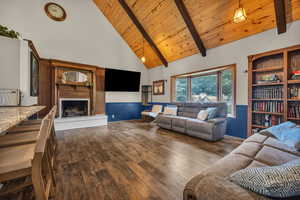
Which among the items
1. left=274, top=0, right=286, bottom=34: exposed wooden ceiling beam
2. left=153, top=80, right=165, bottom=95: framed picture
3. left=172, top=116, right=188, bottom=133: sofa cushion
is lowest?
left=172, top=116, right=188, bottom=133: sofa cushion

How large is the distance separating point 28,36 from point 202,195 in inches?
221

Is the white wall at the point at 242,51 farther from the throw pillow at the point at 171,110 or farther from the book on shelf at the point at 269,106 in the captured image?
the throw pillow at the point at 171,110

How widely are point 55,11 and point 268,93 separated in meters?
6.62

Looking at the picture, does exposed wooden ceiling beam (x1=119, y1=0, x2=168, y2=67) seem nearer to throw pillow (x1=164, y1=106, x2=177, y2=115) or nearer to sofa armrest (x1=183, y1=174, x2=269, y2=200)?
throw pillow (x1=164, y1=106, x2=177, y2=115)

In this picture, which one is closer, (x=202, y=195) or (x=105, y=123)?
(x=202, y=195)

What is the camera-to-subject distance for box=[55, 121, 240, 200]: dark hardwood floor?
1.38m

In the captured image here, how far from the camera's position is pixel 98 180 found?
1.58m

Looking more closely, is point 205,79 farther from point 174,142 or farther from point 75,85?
point 75,85

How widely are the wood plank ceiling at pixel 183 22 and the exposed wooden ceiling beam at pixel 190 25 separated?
9 centimetres

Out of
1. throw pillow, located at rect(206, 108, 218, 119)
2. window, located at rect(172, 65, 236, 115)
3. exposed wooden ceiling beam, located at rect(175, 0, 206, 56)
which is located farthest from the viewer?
window, located at rect(172, 65, 236, 115)

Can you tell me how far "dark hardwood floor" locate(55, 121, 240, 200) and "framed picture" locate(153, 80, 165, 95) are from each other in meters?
2.86

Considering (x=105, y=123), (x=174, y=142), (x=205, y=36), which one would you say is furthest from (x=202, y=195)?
(x=105, y=123)

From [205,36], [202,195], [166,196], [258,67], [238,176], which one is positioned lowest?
[166,196]

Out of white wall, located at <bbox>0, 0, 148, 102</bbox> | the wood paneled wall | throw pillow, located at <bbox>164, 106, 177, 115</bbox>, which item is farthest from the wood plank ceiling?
the wood paneled wall
